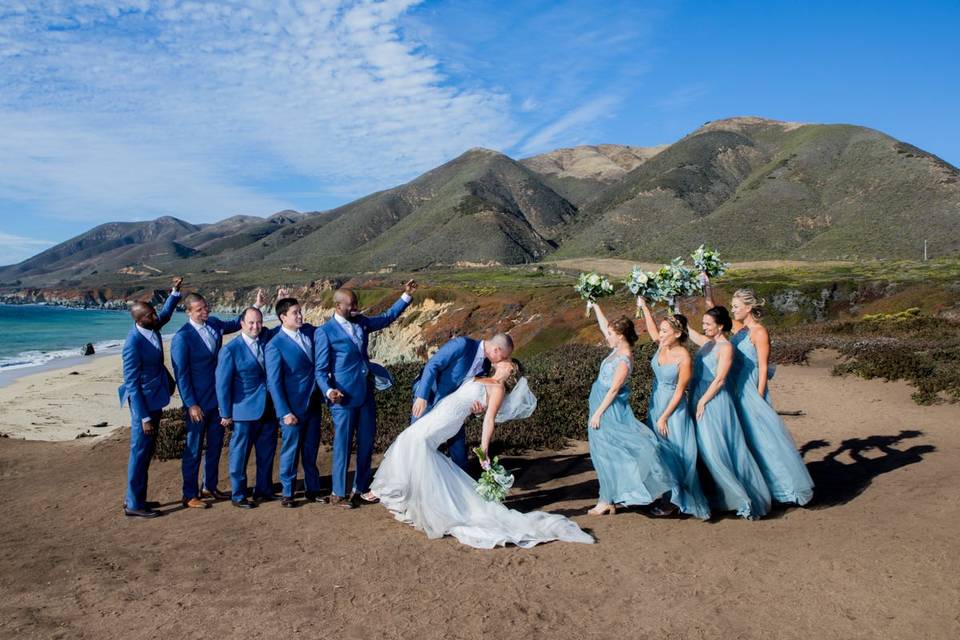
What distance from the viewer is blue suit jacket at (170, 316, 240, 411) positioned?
698 cm

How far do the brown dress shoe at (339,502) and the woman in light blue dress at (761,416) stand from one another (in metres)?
4.02

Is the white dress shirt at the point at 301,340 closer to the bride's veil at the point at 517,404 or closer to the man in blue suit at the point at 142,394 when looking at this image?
the man in blue suit at the point at 142,394

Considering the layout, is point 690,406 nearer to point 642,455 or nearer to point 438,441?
point 642,455

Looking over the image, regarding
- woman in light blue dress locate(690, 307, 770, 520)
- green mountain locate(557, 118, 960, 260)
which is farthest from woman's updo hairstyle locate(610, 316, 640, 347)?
green mountain locate(557, 118, 960, 260)

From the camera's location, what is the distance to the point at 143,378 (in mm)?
6824

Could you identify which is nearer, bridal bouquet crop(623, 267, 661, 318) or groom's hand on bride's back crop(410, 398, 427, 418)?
groom's hand on bride's back crop(410, 398, 427, 418)

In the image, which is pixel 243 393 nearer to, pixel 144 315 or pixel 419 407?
pixel 144 315

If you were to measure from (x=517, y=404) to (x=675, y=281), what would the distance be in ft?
9.58

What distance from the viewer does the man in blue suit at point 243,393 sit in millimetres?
6934

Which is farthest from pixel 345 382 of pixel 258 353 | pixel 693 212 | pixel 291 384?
pixel 693 212

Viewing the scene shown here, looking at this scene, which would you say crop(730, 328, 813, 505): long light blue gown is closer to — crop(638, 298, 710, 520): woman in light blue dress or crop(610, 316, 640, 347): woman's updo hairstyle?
crop(638, 298, 710, 520): woman in light blue dress

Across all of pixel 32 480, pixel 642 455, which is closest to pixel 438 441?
pixel 642 455

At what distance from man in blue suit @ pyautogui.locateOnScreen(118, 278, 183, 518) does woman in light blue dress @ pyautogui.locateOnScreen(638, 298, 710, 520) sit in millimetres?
4901

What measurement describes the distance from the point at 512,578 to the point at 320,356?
9.81ft
